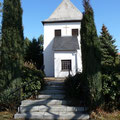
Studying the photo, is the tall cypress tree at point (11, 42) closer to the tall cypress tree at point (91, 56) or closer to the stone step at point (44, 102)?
the stone step at point (44, 102)

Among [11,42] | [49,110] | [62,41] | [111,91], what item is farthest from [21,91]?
[62,41]

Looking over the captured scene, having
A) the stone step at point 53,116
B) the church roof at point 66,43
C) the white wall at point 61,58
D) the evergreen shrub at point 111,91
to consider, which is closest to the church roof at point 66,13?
the church roof at point 66,43

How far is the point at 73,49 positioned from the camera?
16.7 meters

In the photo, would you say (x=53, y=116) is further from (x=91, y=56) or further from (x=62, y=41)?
(x=62, y=41)

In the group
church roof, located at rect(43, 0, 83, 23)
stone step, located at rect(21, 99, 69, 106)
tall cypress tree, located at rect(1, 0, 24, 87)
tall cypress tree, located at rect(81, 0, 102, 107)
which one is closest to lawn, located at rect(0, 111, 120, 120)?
tall cypress tree, located at rect(81, 0, 102, 107)

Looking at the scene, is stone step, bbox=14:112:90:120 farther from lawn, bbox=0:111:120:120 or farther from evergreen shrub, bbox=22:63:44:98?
evergreen shrub, bbox=22:63:44:98

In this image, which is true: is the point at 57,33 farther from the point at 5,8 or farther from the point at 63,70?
the point at 5,8

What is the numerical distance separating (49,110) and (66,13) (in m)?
18.2

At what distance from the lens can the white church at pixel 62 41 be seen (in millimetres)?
16672

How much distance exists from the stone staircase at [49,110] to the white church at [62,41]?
32.1 feet

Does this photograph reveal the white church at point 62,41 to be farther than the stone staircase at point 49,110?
Yes

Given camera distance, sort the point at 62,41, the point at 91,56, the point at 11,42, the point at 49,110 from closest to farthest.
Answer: the point at 49,110 < the point at 91,56 < the point at 11,42 < the point at 62,41

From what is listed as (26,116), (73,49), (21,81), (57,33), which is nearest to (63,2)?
(57,33)

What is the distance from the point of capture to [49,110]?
5703 millimetres
